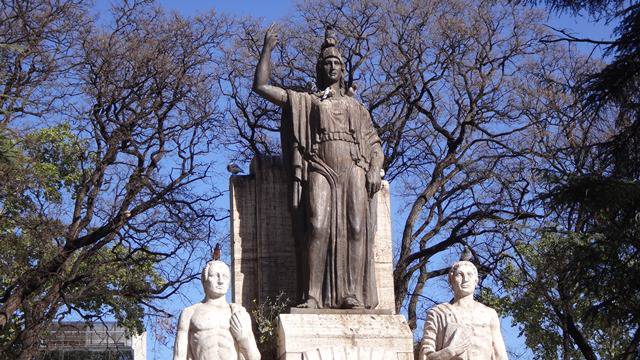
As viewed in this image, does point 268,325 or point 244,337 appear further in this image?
point 268,325

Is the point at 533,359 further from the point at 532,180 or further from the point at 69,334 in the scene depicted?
the point at 69,334

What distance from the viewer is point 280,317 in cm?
1044

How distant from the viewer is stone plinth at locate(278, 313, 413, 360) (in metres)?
10.2

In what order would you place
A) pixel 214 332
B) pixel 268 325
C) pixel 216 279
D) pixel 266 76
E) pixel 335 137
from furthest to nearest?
pixel 266 76 < pixel 335 137 < pixel 268 325 < pixel 216 279 < pixel 214 332

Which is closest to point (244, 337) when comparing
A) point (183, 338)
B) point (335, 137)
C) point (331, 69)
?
point (183, 338)

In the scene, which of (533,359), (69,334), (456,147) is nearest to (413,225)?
(456,147)

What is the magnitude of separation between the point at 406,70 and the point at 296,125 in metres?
11.6

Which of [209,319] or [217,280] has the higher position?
[217,280]

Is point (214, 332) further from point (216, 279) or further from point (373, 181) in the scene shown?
point (373, 181)

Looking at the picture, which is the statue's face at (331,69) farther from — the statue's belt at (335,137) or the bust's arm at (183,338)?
the bust's arm at (183,338)

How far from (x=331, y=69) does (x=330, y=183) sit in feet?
3.99

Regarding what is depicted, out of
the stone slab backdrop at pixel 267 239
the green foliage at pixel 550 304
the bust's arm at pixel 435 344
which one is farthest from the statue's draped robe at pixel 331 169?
the green foliage at pixel 550 304

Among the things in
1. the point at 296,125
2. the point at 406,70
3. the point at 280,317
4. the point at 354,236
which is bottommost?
the point at 280,317

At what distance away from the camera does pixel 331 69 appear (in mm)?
11500
